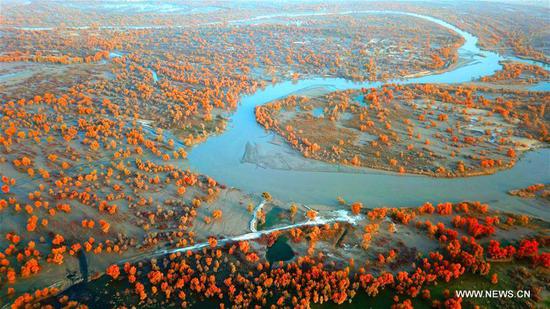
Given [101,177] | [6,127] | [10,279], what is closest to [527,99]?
[101,177]

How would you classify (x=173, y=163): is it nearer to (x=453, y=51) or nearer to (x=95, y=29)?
(x=453, y=51)

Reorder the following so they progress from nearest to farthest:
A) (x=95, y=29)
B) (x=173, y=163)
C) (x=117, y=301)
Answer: (x=117, y=301) → (x=173, y=163) → (x=95, y=29)

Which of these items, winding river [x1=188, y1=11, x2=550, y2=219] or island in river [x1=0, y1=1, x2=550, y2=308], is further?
winding river [x1=188, y1=11, x2=550, y2=219]

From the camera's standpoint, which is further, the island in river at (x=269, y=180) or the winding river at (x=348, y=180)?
the winding river at (x=348, y=180)

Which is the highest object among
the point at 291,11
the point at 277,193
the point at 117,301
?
the point at 291,11

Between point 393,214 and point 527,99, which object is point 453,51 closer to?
point 527,99

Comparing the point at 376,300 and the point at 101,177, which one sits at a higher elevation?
the point at 101,177

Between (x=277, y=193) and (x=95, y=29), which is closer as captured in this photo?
(x=277, y=193)

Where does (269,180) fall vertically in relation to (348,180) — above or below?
below

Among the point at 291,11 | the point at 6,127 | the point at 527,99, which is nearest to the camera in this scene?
the point at 6,127

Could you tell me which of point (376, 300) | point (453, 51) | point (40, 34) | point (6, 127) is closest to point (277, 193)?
point (376, 300)
